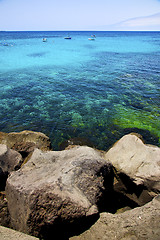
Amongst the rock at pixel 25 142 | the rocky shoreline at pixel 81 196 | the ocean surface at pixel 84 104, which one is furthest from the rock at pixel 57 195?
the ocean surface at pixel 84 104

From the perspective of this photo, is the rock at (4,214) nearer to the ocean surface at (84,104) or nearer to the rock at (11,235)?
the rock at (11,235)

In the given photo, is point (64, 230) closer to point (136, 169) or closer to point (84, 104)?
point (136, 169)

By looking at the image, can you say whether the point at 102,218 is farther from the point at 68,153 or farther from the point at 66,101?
the point at 66,101

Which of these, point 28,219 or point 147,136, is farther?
point 147,136

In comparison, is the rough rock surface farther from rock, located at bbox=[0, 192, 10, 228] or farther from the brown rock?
rock, located at bbox=[0, 192, 10, 228]

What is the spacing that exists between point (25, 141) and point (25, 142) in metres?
0.06

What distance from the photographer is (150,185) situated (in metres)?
6.28

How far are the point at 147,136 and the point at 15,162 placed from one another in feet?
27.3

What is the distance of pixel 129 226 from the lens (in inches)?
177

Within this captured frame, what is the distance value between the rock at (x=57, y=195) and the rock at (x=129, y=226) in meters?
0.32

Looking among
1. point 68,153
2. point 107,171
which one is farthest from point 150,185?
point 68,153

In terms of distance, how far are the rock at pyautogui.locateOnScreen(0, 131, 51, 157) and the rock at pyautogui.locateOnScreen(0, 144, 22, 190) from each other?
1285mm

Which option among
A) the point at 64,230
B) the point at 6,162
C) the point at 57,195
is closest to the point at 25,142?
the point at 6,162

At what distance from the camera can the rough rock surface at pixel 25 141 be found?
8.81 meters
